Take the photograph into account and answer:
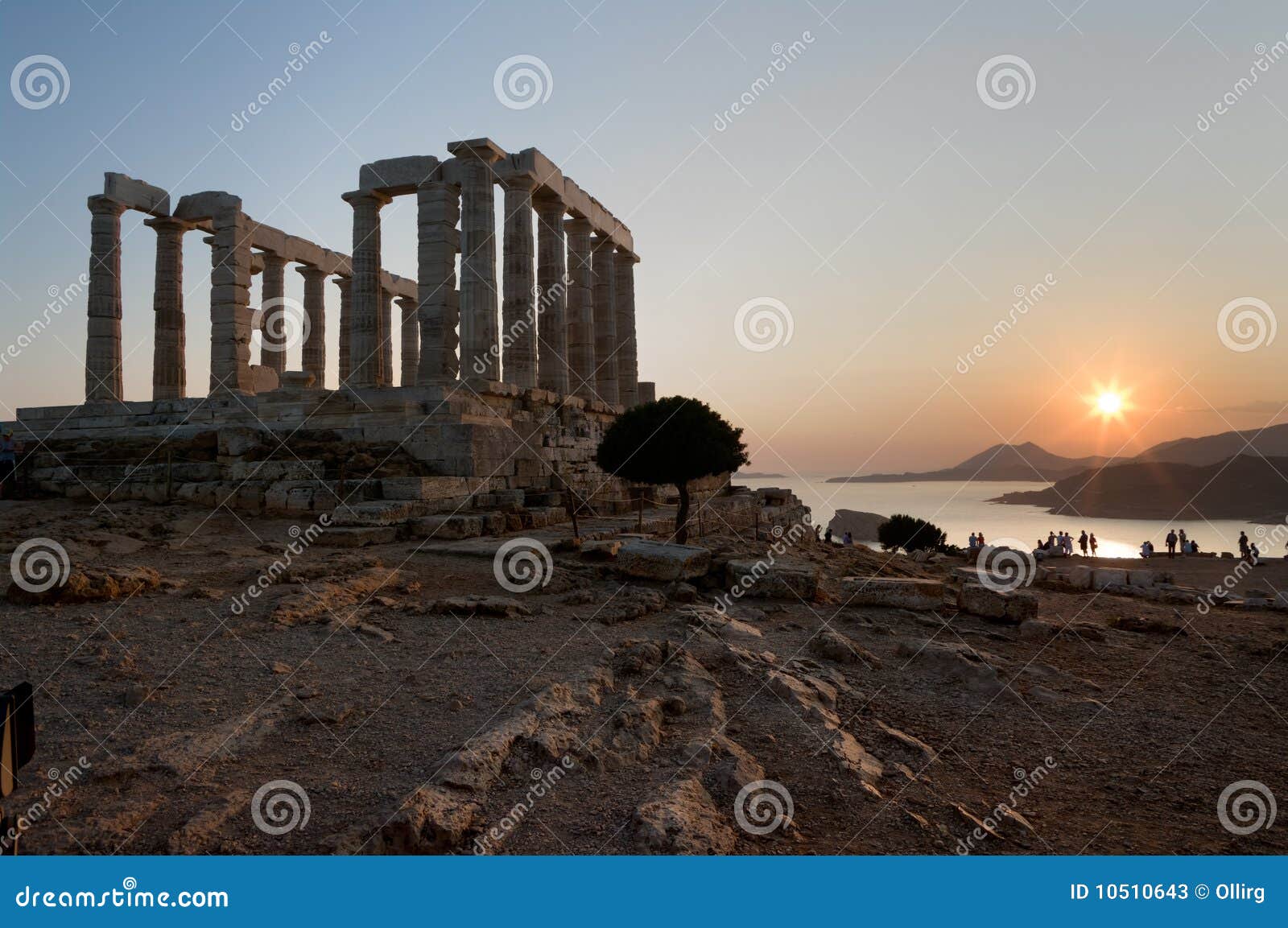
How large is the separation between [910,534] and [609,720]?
90.4 feet

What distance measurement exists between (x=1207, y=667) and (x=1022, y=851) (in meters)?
6.11

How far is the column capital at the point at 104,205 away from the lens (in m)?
24.3

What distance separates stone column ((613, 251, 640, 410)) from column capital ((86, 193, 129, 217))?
57.9 ft

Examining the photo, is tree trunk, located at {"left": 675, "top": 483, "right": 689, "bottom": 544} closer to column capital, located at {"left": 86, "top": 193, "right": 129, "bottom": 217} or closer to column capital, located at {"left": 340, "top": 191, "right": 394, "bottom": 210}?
column capital, located at {"left": 340, "top": 191, "right": 394, "bottom": 210}

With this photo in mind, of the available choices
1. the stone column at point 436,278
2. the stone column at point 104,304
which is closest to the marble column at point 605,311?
the stone column at point 436,278

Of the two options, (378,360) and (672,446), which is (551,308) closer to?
(378,360)

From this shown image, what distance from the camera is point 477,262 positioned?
70.3 feet

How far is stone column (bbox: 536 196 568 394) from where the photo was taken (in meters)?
24.7

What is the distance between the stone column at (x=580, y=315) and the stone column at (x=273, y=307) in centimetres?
1132

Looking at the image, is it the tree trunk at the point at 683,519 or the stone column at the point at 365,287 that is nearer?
the tree trunk at the point at 683,519

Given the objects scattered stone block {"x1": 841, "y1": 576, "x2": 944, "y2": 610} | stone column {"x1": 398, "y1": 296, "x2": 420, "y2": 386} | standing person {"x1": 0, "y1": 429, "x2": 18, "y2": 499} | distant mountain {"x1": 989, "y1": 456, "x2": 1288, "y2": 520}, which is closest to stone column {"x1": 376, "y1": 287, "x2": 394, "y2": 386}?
stone column {"x1": 398, "y1": 296, "x2": 420, "y2": 386}

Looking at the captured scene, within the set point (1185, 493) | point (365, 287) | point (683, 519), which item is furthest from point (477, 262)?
point (1185, 493)

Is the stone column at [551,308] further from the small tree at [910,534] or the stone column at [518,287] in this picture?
the small tree at [910,534]

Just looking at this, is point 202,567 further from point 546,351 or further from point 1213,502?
point 1213,502
